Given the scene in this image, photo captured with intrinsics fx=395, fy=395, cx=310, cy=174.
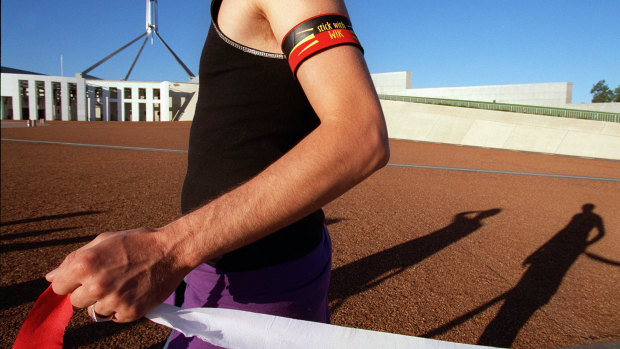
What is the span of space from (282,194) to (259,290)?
0.41 m

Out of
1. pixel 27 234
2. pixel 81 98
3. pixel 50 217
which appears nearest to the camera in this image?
pixel 27 234

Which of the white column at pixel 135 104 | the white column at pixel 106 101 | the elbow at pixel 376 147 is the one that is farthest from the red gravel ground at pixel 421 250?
the white column at pixel 106 101

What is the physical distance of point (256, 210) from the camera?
77cm

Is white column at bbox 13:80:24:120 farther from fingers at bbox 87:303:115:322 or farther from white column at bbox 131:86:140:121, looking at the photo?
fingers at bbox 87:303:115:322

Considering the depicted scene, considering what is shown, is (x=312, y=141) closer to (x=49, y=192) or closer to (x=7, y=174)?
(x=49, y=192)

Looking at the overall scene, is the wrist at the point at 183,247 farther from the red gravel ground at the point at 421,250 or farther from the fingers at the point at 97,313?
the red gravel ground at the point at 421,250

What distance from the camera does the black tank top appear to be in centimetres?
100

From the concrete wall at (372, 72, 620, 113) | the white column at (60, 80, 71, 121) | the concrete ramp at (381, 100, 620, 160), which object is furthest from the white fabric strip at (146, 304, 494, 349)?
the white column at (60, 80, 71, 121)

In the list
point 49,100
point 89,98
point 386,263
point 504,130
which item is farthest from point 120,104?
point 386,263

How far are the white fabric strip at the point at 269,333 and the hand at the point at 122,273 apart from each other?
0.12 meters

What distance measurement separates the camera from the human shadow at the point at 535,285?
116 inches

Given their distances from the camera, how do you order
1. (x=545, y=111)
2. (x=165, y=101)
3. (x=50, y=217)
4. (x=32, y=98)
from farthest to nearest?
(x=32, y=98) < (x=165, y=101) < (x=545, y=111) < (x=50, y=217)

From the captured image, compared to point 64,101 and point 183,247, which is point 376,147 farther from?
point 64,101

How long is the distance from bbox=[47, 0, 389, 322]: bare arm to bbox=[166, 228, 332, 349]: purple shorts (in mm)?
299
